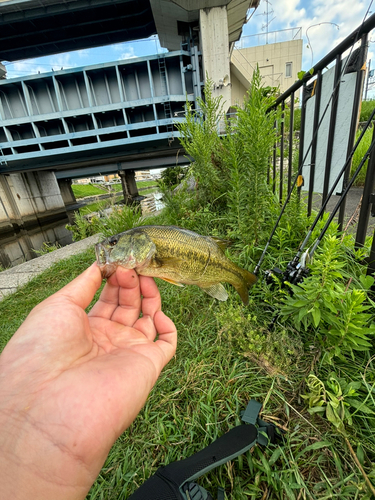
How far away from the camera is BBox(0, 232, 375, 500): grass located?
1.25 m

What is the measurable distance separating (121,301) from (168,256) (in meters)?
0.55

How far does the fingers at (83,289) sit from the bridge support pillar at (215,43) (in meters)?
12.7

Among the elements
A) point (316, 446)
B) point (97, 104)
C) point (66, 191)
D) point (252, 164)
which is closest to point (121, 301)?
point (316, 446)

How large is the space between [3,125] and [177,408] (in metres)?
17.2

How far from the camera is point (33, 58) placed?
58.3 feet

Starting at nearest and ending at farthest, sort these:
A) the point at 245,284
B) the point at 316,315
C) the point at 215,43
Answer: the point at 316,315 < the point at 245,284 < the point at 215,43

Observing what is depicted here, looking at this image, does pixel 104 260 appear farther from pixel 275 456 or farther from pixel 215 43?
pixel 215 43

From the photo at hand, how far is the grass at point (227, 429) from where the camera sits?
1247 millimetres

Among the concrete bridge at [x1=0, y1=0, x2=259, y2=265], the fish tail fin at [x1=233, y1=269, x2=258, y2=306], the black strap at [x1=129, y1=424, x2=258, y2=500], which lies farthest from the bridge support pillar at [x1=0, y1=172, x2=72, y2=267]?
the black strap at [x1=129, y1=424, x2=258, y2=500]

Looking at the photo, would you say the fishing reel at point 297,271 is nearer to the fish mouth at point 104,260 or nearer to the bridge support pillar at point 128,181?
the fish mouth at point 104,260

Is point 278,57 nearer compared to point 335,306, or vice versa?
point 335,306

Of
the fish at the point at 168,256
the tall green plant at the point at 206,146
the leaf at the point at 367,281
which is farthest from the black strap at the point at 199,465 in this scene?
the tall green plant at the point at 206,146

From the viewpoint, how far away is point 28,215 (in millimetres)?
18188

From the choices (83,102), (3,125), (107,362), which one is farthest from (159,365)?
(3,125)
